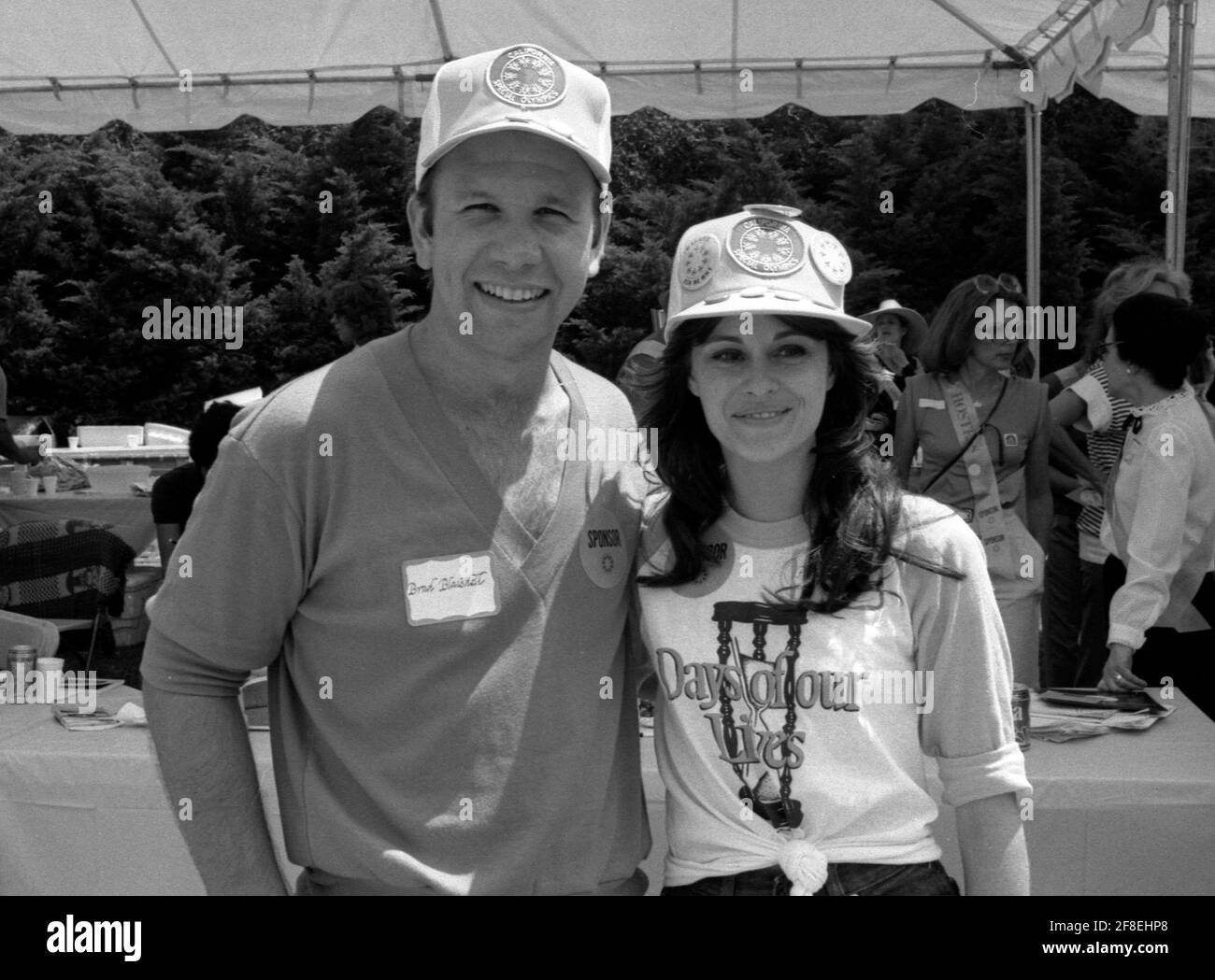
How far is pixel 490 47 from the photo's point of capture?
19.6 feet

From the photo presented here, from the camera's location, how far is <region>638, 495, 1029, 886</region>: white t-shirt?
4.68 feet

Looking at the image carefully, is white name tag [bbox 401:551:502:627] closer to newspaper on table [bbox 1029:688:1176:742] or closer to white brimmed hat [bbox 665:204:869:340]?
white brimmed hat [bbox 665:204:869:340]

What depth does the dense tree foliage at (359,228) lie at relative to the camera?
19.1m

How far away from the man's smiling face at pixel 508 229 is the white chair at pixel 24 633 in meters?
2.52

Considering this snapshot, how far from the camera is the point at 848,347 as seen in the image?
160cm

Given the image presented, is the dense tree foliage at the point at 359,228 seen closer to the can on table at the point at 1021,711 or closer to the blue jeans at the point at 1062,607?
the blue jeans at the point at 1062,607

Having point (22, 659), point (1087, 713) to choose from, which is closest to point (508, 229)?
point (1087, 713)

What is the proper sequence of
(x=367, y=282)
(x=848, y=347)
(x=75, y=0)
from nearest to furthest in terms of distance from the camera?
(x=848, y=347), (x=367, y=282), (x=75, y=0)

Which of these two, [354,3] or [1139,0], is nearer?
[1139,0]

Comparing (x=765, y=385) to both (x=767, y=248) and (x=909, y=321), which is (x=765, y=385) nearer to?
(x=767, y=248)

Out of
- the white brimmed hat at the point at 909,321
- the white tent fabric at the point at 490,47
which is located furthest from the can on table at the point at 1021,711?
the white tent fabric at the point at 490,47
